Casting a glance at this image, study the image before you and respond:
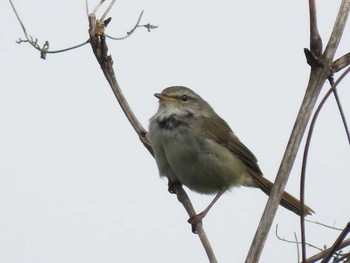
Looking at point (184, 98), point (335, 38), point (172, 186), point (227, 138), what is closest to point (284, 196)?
point (227, 138)

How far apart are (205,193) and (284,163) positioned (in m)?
3.28

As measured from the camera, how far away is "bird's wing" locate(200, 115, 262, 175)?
19.2 feet

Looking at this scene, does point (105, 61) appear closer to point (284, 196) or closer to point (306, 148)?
point (306, 148)

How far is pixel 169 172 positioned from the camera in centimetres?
557

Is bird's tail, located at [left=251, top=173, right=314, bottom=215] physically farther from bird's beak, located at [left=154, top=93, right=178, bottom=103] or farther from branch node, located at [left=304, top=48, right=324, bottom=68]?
branch node, located at [left=304, top=48, right=324, bottom=68]

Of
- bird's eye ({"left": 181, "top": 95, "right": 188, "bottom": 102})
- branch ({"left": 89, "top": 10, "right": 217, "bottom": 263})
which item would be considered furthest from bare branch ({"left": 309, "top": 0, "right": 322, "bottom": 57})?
bird's eye ({"left": 181, "top": 95, "right": 188, "bottom": 102})

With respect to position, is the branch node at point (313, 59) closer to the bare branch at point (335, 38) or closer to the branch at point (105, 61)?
the bare branch at point (335, 38)

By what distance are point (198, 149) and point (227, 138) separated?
1.86 feet

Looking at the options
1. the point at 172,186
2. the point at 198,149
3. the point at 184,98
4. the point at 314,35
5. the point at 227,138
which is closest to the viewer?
the point at 314,35

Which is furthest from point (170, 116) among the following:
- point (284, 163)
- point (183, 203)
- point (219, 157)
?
point (284, 163)

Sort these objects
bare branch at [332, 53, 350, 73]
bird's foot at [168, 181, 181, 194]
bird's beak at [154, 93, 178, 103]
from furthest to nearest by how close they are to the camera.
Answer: bird's beak at [154, 93, 178, 103] < bird's foot at [168, 181, 181, 194] < bare branch at [332, 53, 350, 73]

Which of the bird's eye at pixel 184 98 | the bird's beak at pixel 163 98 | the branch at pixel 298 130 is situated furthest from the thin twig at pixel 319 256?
the bird's eye at pixel 184 98

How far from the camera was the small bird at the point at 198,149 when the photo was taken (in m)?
5.46

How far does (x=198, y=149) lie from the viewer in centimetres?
564
